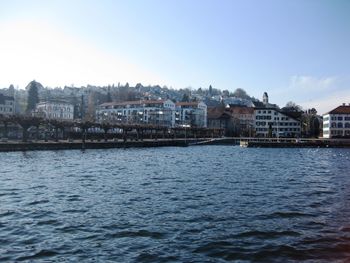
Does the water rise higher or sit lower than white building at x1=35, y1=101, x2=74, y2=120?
lower

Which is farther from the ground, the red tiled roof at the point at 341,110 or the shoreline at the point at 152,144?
the red tiled roof at the point at 341,110

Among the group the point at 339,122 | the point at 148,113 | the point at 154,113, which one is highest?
the point at 148,113

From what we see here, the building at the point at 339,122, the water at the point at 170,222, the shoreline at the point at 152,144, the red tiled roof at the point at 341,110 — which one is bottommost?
the water at the point at 170,222

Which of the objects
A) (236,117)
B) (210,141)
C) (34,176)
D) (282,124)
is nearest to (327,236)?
(34,176)

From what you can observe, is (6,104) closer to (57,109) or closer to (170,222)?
(57,109)

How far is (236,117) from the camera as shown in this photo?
19850 cm

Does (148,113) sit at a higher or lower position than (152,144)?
higher

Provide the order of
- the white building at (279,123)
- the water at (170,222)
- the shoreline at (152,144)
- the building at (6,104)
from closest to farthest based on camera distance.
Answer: the water at (170,222) < the shoreline at (152,144) < the building at (6,104) < the white building at (279,123)

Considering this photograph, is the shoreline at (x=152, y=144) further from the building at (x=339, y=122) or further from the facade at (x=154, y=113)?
the facade at (x=154, y=113)

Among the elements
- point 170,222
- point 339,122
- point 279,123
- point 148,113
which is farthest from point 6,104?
point 170,222

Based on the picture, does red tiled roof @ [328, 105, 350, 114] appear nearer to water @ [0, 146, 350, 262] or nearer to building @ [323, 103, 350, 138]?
building @ [323, 103, 350, 138]

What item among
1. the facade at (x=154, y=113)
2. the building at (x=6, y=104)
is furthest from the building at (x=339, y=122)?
the building at (x=6, y=104)

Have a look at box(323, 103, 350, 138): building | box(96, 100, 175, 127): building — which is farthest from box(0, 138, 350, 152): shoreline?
box(96, 100, 175, 127): building

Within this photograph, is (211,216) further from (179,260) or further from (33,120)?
(33,120)
